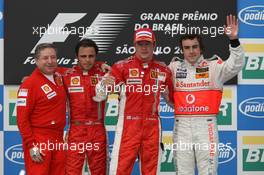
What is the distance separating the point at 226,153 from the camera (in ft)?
16.9

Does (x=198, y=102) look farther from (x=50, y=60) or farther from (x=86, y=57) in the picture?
(x=50, y=60)

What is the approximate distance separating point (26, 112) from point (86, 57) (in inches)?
27.0

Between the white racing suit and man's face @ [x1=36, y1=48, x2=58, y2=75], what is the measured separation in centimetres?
100

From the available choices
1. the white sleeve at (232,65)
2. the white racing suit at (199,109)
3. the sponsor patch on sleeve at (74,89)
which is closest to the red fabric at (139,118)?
the white racing suit at (199,109)

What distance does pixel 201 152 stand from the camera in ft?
12.8

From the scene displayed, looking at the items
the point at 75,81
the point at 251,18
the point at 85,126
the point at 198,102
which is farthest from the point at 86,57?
the point at 251,18

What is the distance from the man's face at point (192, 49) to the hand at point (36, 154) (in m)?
1.39

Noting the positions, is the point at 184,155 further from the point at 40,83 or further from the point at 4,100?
the point at 4,100

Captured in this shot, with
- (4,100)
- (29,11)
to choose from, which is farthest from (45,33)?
(4,100)

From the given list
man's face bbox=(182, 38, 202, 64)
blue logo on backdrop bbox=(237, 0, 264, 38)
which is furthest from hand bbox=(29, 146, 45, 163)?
blue logo on backdrop bbox=(237, 0, 264, 38)

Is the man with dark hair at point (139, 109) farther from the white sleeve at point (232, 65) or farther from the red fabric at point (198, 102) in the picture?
the white sleeve at point (232, 65)

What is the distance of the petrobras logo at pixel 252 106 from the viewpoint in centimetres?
514

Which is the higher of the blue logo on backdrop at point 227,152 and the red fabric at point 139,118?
the red fabric at point 139,118

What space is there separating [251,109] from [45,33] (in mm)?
2239
